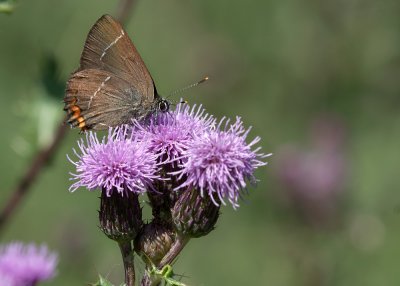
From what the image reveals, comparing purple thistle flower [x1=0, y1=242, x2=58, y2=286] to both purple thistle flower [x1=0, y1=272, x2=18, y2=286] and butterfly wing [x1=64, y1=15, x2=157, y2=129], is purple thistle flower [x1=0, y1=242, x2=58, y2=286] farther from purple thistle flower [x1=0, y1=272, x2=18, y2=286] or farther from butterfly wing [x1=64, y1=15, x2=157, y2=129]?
butterfly wing [x1=64, y1=15, x2=157, y2=129]

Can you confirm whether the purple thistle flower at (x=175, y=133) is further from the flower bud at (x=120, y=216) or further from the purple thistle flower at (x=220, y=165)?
the flower bud at (x=120, y=216)

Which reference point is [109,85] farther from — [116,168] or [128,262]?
[128,262]

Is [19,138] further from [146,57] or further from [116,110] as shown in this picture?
[146,57]

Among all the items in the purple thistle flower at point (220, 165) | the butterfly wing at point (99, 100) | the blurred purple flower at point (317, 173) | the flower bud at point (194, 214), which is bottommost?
the flower bud at point (194, 214)

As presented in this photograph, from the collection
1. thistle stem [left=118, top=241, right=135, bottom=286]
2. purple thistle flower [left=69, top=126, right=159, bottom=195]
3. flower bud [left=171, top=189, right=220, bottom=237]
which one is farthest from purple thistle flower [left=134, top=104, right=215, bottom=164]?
thistle stem [left=118, top=241, right=135, bottom=286]

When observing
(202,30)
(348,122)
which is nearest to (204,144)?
(348,122)

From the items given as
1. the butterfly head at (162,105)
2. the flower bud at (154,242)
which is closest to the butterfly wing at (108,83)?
the butterfly head at (162,105)
